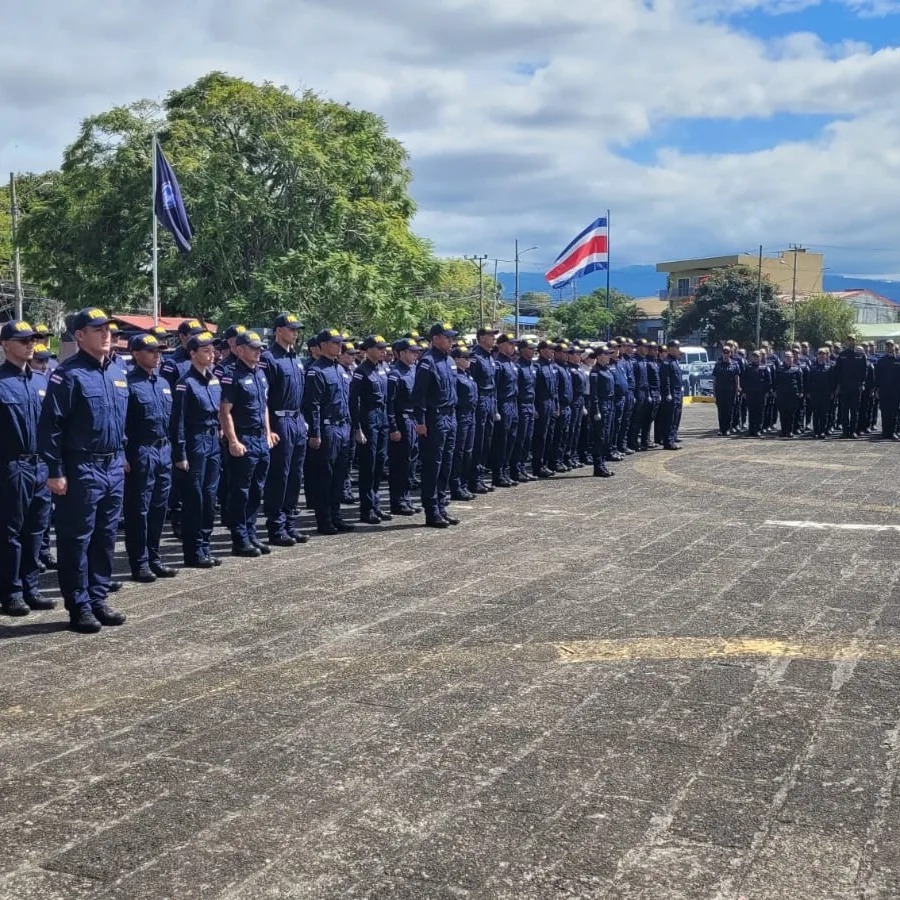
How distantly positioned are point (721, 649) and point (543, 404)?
867 cm

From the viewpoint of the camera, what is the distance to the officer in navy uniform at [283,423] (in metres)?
9.37

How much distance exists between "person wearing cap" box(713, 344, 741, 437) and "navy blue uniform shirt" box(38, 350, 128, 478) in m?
17.1

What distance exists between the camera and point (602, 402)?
15.4 m

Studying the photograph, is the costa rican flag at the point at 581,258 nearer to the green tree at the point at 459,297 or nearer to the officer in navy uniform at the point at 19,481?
the green tree at the point at 459,297

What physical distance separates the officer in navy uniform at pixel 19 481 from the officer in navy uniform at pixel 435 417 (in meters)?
4.00

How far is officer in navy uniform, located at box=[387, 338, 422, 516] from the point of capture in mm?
11344

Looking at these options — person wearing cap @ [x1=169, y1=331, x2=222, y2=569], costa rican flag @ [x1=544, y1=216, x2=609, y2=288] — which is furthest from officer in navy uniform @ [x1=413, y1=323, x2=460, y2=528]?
costa rican flag @ [x1=544, y1=216, x2=609, y2=288]

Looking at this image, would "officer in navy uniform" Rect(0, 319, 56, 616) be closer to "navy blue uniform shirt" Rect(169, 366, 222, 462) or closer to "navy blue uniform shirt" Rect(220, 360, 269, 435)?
"navy blue uniform shirt" Rect(169, 366, 222, 462)

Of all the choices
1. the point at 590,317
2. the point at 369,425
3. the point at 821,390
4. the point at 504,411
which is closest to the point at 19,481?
the point at 369,425

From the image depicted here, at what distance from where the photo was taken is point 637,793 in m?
4.04

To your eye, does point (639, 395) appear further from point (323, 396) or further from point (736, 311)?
point (736, 311)

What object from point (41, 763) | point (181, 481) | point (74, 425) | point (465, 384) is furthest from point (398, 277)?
point (41, 763)

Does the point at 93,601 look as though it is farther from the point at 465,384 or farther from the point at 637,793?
the point at 465,384

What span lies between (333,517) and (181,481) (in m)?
2.07
